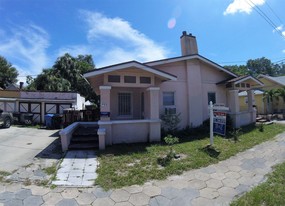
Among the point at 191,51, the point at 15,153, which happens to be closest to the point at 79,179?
the point at 15,153

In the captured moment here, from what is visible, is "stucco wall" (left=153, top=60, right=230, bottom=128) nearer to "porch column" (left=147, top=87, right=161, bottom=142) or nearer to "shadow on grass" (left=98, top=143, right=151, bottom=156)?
"porch column" (left=147, top=87, right=161, bottom=142)

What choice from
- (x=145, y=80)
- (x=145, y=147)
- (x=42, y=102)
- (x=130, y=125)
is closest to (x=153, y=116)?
(x=130, y=125)

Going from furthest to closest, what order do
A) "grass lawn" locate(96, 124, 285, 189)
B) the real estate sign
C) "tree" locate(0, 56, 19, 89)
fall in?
"tree" locate(0, 56, 19, 89)
the real estate sign
"grass lawn" locate(96, 124, 285, 189)

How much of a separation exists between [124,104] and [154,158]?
5339 millimetres

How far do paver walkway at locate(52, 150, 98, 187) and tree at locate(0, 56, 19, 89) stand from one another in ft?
132

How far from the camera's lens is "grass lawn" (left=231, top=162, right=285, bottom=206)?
430 cm

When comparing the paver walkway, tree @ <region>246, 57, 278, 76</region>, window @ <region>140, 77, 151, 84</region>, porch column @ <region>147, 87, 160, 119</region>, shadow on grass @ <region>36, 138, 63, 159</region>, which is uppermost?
tree @ <region>246, 57, 278, 76</region>

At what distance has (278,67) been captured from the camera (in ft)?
264

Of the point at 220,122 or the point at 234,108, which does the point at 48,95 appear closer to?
the point at 234,108

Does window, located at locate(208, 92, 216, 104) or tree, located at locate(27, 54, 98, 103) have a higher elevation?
tree, located at locate(27, 54, 98, 103)

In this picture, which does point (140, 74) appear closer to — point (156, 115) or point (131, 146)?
point (156, 115)

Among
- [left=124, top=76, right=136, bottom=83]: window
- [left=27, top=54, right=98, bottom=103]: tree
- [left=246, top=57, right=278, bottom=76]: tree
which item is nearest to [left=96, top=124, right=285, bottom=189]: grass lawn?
[left=124, top=76, right=136, bottom=83]: window

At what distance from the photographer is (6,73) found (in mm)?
40188

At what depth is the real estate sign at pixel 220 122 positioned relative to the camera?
342 inches
